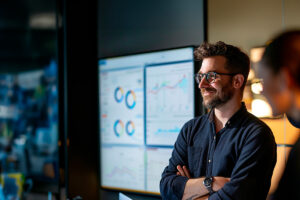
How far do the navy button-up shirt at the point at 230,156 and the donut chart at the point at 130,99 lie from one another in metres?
1.02

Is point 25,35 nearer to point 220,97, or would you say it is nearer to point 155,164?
point 155,164

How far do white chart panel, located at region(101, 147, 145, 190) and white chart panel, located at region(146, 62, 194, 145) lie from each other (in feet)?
0.79

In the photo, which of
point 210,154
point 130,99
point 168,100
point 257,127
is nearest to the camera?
point 257,127

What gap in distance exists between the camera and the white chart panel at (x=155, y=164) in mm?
3141

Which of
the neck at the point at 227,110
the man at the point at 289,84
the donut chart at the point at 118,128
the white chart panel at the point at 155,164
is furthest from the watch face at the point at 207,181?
the donut chart at the point at 118,128

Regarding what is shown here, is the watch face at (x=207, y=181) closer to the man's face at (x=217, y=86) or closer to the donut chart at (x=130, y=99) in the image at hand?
the man's face at (x=217, y=86)

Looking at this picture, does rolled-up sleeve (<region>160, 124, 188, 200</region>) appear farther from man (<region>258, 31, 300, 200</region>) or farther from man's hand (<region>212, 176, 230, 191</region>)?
man (<region>258, 31, 300, 200</region>)

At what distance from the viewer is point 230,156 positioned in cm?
212

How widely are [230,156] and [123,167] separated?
1.57 meters

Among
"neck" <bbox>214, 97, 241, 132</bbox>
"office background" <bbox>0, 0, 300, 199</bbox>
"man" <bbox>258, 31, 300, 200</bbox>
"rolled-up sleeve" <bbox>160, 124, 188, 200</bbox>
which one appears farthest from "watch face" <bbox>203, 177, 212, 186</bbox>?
"office background" <bbox>0, 0, 300, 199</bbox>

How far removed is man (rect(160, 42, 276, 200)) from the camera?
200 cm

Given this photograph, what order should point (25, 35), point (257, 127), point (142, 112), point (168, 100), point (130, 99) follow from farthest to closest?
point (25, 35), point (130, 99), point (142, 112), point (168, 100), point (257, 127)

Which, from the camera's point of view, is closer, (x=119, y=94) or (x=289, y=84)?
(x=289, y=84)

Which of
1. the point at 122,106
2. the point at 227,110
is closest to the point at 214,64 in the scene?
the point at 227,110
